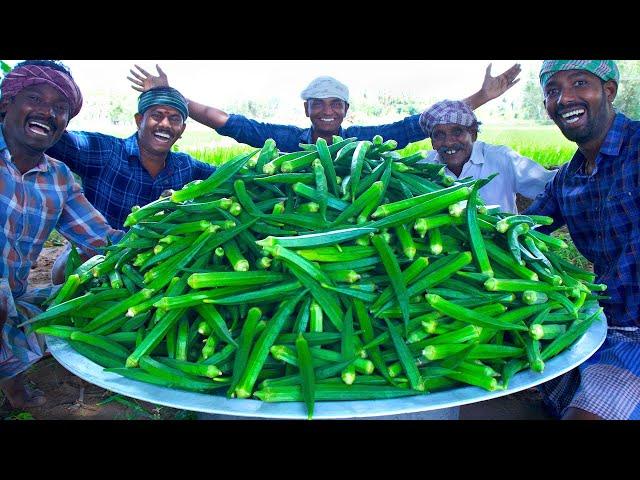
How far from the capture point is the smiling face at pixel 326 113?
525 centimetres

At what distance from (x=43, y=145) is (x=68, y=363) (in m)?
1.97

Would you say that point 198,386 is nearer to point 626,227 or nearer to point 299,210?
point 299,210

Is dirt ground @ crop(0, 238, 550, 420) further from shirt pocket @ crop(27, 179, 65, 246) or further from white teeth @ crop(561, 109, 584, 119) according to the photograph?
white teeth @ crop(561, 109, 584, 119)

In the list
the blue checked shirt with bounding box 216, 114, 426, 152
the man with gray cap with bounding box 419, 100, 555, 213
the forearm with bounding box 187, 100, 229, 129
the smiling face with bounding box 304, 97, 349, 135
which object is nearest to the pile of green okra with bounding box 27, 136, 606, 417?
the man with gray cap with bounding box 419, 100, 555, 213

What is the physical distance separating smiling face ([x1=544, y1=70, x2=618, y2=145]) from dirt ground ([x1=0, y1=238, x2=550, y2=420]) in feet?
6.01

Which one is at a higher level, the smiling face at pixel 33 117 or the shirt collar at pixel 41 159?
the smiling face at pixel 33 117

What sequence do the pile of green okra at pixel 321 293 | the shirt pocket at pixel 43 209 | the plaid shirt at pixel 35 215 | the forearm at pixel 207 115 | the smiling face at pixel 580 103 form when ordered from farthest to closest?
the forearm at pixel 207 115, the shirt pocket at pixel 43 209, the plaid shirt at pixel 35 215, the smiling face at pixel 580 103, the pile of green okra at pixel 321 293

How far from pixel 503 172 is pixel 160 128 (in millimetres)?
2817

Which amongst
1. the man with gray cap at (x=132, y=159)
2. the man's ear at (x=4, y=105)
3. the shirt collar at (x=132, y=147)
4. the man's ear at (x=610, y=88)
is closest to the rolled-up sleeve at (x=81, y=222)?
the man's ear at (x=4, y=105)

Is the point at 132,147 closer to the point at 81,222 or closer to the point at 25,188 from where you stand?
the point at 81,222

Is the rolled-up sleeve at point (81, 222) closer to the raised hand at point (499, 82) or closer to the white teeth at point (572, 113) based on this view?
the white teeth at point (572, 113)

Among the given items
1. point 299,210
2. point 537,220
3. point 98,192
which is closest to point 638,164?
point 537,220

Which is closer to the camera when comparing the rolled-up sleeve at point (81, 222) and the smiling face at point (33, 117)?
the smiling face at point (33, 117)

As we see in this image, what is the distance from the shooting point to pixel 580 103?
11.0 ft
